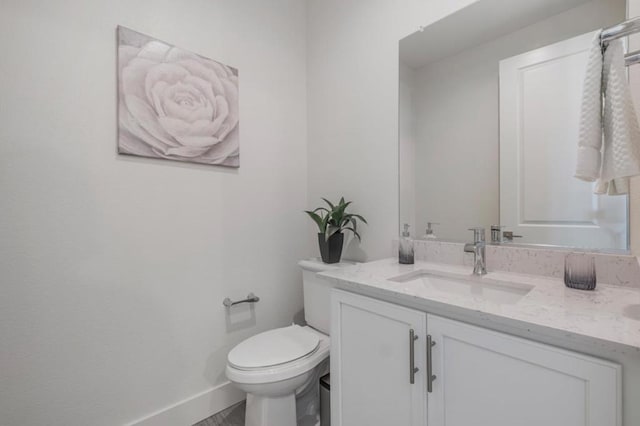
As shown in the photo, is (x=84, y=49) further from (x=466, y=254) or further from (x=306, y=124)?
(x=466, y=254)

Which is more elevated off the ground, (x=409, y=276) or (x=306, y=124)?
(x=306, y=124)

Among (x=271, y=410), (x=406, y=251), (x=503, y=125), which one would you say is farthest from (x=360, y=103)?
(x=271, y=410)

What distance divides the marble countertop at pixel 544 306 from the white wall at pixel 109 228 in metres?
0.81

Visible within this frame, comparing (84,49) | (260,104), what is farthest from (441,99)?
(84,49)

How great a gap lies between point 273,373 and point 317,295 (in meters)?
0.50

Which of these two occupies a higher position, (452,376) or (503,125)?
(503,125)

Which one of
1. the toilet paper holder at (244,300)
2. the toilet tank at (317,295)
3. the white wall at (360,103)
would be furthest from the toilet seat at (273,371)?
the white wall at (360,103)

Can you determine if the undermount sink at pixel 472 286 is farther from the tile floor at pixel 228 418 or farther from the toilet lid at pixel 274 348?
the tile floor at pixel 228 418

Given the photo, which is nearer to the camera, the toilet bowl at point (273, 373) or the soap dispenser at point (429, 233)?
the toilet bowl at point (273, 373)

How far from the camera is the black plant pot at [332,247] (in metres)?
1.58

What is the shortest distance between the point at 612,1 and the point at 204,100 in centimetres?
166

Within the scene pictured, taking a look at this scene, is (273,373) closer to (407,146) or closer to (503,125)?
(407,146)

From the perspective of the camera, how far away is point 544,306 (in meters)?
0.71

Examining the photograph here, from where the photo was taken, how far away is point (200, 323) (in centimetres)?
147
